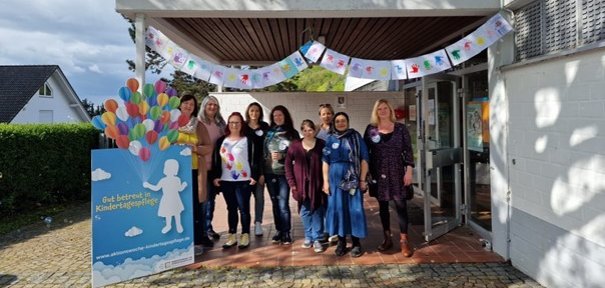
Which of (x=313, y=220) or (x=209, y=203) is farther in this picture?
(x=209, y=203)

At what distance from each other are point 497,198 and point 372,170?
132 cm

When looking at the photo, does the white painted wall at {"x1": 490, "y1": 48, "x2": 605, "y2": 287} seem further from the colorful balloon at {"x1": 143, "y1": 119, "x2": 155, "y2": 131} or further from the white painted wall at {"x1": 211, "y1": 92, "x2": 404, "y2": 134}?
the white painted wall at {"x1": 211, "y1": 92, "x2": 404, "y2": 134}

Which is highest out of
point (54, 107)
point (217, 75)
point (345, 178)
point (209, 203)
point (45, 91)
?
point (45, 91)

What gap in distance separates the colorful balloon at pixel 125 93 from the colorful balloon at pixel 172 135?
495 millimetres

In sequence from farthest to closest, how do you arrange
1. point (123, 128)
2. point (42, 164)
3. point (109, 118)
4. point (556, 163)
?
point (42, 164) → point (123, 128) → point (109, 118) → point (556, 163)

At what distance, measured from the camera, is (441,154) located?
16.8ft

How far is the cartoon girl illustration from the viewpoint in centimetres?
408

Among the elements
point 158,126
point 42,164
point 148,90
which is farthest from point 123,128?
point 42,164

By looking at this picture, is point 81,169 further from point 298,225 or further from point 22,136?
point 298,225

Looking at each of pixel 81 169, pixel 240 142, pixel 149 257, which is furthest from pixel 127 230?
pixel 81 169

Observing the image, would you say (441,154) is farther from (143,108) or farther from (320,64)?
(143,108)

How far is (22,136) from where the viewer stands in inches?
274

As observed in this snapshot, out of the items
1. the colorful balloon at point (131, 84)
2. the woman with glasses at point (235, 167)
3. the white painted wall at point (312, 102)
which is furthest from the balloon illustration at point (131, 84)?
the white painted wall at point (312, 102)

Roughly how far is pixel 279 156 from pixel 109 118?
1.72 meters
